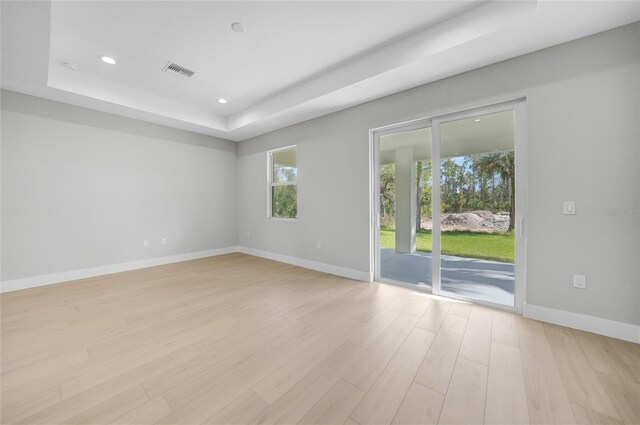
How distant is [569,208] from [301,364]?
270 centimetres

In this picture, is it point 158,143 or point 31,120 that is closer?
point 31,120

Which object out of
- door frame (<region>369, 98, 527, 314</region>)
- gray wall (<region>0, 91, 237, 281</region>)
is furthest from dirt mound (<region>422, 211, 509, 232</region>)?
gray wall (<region>0, 91, 237, 281</region>)

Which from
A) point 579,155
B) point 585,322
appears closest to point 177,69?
point 579,155

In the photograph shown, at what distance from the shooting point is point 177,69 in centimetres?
312

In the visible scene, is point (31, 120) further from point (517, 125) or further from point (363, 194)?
point (517, 125)

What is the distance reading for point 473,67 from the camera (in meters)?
2.61

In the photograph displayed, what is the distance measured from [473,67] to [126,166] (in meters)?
5.29

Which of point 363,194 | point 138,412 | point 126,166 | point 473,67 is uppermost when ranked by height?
point 473,67

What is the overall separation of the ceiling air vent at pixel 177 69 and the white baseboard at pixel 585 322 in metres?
4.75

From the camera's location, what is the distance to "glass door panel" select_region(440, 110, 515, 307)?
103 inches

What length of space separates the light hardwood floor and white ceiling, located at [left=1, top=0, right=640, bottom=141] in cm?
261

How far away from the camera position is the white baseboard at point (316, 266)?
363 centimetres

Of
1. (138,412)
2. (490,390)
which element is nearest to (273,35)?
(138,412)

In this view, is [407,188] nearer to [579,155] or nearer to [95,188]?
[579,155]
